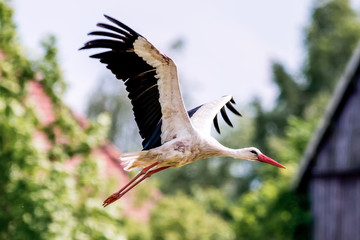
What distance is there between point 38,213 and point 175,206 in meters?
8.39

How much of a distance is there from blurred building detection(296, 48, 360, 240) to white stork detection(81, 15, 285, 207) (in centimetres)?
1345

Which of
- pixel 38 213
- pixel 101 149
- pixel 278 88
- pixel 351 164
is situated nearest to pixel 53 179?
pixel 38 213

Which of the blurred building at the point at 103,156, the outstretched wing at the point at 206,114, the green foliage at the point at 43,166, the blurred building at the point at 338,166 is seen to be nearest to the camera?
the outstretched wing at the point at 206,114

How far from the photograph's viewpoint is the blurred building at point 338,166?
63.9 ft

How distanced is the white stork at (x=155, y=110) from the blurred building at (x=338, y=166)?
1345 cm

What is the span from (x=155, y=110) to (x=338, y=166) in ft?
46.5

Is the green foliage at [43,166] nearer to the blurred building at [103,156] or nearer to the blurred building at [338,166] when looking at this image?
the blurred building at [103,156]

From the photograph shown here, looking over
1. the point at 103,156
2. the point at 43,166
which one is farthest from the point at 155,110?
the point at 103,156

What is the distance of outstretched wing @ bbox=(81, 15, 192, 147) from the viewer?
6.37 meters

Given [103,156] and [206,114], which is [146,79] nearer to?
[206,114]

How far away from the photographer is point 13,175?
1510 cm

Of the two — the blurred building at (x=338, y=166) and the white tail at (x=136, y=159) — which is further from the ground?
the white tail at (x=136, y=159)

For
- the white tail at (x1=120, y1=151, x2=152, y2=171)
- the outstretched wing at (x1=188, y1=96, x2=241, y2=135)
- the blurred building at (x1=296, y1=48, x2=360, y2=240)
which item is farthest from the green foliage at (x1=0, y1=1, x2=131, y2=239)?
the white tail at (x1=120, y1=151, x2=152, y2=171)

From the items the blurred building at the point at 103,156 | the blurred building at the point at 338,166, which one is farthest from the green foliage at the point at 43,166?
the blurred building at the point at 338,166
